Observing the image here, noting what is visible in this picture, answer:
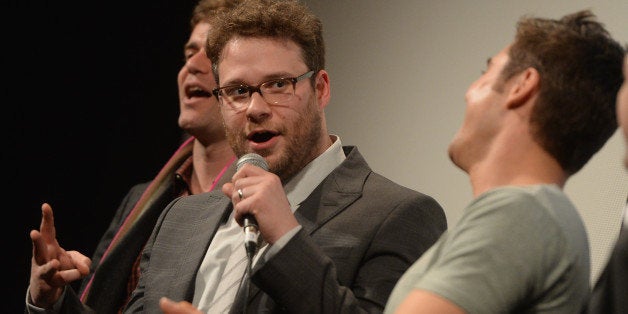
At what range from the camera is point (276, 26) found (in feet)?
7.33

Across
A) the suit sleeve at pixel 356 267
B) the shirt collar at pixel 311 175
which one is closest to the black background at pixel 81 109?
the shirt collar at pixel 311 175

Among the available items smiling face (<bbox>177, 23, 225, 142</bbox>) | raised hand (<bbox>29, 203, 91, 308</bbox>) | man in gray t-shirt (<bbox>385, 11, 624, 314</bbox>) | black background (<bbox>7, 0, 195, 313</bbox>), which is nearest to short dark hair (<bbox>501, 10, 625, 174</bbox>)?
man in gray t-shirt (<bbox>385, 11, 624, 314</bbox>)

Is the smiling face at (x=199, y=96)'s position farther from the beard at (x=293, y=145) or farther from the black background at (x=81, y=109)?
the beard at (x=293, y=145)

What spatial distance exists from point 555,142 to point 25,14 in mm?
2778

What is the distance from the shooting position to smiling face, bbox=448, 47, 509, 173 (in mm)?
1539

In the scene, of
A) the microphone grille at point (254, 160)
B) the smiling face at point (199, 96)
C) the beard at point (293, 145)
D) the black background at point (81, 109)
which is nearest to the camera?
the microphone grille at point (254, 160)

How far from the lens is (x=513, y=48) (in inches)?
62.4

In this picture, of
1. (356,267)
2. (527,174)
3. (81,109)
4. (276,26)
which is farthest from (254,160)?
(81,109)

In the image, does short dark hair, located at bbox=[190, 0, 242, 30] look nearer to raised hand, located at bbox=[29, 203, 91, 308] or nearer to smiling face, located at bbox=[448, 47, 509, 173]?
raised hand, located at bbox=[29, 203, 91, 308]

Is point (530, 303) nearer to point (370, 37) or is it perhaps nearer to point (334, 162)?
point (334, 162)

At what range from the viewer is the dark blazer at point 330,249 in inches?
66.8

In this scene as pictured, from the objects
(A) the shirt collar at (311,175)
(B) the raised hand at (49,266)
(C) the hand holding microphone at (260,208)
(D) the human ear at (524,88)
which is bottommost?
(B) the raised hand at (49,266)

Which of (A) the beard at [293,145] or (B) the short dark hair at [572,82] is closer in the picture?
(B) the short dark hair at [572,82]

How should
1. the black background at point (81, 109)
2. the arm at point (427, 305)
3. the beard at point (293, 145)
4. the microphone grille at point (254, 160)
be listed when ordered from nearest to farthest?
the arm at point (427, 305) → the microphone grille at point (254, 160) → the beard at point (293, 145) → the black background at point (81, 109)
